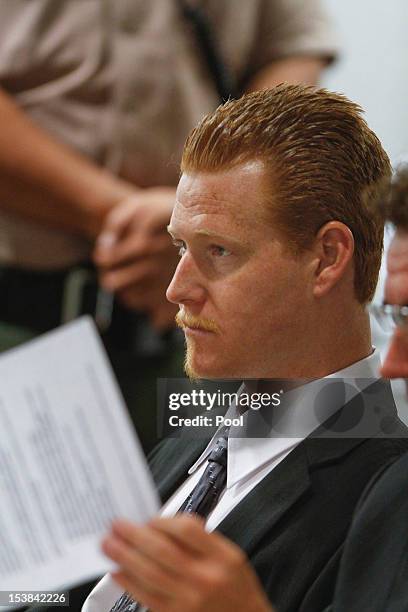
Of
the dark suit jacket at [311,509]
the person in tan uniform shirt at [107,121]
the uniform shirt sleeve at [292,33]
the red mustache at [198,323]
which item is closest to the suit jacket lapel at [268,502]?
the dark suit jacket at [311,509]

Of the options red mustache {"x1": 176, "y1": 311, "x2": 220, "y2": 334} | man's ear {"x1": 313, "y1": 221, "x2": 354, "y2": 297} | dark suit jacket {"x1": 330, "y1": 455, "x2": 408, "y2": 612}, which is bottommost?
dark suit jacket {"x1": 330, "y1": 455, "x2": 408, "y2": 612}

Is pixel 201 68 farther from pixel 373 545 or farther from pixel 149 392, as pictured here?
pixel 373 545

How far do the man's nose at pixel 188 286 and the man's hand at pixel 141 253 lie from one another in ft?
0.79

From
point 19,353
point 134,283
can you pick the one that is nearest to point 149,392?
point 134,283

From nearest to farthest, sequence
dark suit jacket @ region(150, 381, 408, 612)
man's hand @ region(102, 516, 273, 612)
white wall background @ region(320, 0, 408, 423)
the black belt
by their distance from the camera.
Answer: man's hand @ region(102, 516, 273, 612)
dark suit jacket @ region(150, 381, 408, 612)
white wall background @ region(320, 0, 408, 423)
the black belt

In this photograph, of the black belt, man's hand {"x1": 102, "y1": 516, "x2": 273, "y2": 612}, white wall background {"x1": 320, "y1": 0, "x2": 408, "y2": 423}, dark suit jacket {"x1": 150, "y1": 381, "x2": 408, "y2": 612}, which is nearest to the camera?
man's hand {"x1": 102, "y1": 516, "x2": 273, "y2": 612}

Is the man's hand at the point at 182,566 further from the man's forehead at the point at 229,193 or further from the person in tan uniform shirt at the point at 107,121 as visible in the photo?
the person in tan uniform shirt at the point at 107,121

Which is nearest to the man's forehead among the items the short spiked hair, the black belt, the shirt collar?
the short spiked hair

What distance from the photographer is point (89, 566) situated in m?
0.67

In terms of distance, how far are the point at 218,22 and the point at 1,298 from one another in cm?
36

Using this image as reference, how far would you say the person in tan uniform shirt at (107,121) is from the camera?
1082mm

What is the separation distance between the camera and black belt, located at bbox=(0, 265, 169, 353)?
45.0 inches

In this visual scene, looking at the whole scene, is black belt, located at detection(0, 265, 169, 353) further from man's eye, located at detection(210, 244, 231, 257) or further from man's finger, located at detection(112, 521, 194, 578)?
man's finger, located at detection(112, 521, 194, 578)

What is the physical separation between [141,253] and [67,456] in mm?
417
